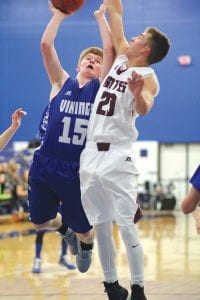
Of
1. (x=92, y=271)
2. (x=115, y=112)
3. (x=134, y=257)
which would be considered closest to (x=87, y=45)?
(x=92, y=271)

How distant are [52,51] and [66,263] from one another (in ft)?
12.6

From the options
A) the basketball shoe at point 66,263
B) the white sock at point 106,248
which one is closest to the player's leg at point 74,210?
the white sock at point 106,248

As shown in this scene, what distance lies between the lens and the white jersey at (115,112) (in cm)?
460

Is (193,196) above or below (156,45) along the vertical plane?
below

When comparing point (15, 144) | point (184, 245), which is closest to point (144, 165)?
point (15, 144)

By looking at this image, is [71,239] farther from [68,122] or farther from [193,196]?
[193,196]

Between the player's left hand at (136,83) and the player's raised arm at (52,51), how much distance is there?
993 mm

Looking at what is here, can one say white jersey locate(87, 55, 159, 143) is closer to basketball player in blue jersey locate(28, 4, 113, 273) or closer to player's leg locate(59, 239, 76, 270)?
basketball player in blue jersey locate(28, 4, 113, 273)

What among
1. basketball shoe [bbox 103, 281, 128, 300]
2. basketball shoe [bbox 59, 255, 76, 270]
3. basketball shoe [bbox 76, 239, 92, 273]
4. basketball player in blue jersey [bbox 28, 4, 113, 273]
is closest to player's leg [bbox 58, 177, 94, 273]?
basketball player in blue jersey [bbox 28, 4, 113, 273]

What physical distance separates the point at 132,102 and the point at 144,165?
15880 mm

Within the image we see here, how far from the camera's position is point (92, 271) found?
745 cm

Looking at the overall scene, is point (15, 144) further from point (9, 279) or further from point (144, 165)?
point (9, 279)

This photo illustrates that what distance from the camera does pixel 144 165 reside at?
20438 mm

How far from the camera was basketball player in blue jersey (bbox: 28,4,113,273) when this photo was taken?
16.0 feet
